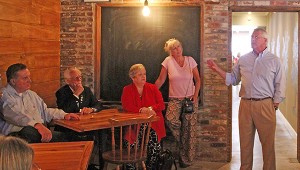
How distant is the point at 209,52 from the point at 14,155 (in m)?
4.14

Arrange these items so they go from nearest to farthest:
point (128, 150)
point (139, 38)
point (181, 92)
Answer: point (128, 150), point (181, 92), point (139, 38)

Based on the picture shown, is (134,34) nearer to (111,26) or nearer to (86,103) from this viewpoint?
(111,26)

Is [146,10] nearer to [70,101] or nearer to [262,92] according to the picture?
[70,101]

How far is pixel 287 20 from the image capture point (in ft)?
26.9

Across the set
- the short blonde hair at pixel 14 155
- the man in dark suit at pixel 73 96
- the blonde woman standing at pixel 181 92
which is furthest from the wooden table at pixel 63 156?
the blonde woman standing at pixel 181 92

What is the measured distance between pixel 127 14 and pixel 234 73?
1.65m

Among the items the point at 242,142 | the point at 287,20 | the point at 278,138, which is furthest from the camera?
the point at 287,20

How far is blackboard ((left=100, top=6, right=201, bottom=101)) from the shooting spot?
17.9ft

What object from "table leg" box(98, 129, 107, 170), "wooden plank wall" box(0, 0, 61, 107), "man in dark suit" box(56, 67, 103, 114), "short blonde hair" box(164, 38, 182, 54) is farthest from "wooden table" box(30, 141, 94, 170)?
"short blonde hair" box(164, 38, 182, 54)

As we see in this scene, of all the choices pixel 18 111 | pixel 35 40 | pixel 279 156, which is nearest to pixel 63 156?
pixel 18 111

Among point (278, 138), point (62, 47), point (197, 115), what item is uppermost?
point (62, 47)

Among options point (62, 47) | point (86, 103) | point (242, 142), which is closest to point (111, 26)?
point (62, 47)

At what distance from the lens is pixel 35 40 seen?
472 centimetres

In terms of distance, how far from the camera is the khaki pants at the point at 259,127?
173 inches
